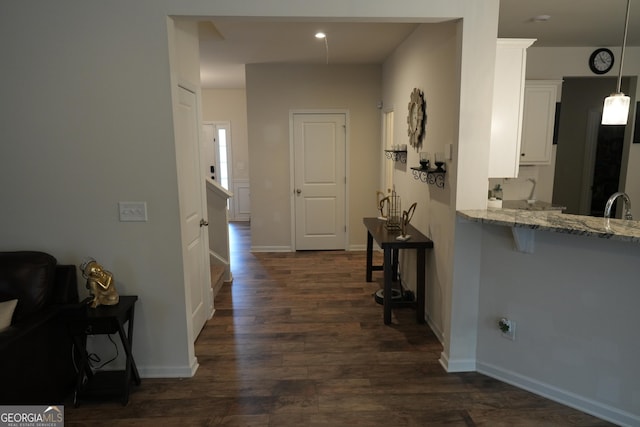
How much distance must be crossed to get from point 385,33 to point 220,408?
3622 millimetres

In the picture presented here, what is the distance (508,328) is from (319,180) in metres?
3.77

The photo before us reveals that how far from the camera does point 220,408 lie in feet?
7.96

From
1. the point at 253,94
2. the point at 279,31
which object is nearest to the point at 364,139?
the point at 253,94

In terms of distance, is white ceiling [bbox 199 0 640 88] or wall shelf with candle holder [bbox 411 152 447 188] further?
white ceiling [bbox 199 0 640 88]

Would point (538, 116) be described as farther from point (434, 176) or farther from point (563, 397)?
point (563, 397)

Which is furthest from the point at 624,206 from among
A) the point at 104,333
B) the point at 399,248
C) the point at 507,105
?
the point at 104,333

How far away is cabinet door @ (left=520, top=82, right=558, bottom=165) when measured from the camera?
4.30m

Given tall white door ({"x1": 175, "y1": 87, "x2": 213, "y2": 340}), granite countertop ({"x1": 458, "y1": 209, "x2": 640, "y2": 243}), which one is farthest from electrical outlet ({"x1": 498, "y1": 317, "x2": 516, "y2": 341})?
tall white door ({"x1": 175, "y1": 87, "x2": 213, "y2": 340})

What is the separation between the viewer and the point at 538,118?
14.2ft

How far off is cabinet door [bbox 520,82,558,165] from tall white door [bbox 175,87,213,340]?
133 inches

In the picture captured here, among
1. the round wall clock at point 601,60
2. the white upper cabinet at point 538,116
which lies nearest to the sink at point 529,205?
the white upper cabinet at point 538,116

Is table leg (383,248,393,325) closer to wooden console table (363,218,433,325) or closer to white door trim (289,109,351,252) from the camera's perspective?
wooden console table (363,218,433,325)

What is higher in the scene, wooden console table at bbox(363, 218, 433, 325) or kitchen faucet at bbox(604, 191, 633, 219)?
kitchen faucet at bbox(604, 191, 633, 219)

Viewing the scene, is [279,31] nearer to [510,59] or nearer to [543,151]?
[510,59]
